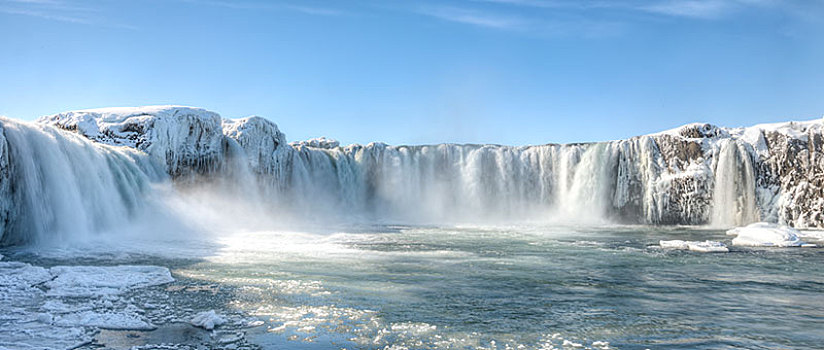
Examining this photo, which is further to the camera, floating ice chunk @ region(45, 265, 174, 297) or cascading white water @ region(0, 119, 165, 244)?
cascading white water @ region(0, 119, 165, 244)

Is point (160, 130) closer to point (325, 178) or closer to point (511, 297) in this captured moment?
point (325, 178)

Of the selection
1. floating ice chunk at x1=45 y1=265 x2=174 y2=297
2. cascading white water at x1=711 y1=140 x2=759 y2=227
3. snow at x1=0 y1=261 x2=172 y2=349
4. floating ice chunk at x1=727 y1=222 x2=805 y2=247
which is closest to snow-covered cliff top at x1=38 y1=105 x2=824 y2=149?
cascading white water at x1=711 y1=140 x2=759 y2=227

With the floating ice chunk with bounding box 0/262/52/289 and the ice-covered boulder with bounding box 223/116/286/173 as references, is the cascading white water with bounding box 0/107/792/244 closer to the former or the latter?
the ice-covered boulder with bounding box 223/116/286/173

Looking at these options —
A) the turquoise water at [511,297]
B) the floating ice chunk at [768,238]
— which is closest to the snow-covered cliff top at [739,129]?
the floating ice chunk at [768,238]

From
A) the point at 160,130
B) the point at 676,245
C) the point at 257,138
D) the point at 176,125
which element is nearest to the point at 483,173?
the point at 257,138

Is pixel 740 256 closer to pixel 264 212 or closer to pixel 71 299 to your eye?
pixel 71 299

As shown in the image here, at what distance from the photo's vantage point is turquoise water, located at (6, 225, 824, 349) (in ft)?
17.5

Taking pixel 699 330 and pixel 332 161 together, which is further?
pixel 332 161

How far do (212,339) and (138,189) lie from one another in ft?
52.4

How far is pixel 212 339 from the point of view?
5.12 m

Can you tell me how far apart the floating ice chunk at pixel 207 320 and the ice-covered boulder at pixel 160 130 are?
59.2 ft

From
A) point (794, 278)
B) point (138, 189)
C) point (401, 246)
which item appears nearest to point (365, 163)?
point (138, 189)

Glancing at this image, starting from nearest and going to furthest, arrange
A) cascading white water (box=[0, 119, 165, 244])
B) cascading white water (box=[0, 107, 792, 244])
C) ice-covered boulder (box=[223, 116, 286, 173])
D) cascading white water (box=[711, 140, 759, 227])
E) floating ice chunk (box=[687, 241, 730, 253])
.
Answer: cascading white water (box=[0, 119, 165, 244]) < floating ice chunk (box=[687, 241, 730, 253]) < cascading white water (box=[0, 107, 792, 244]) < cascading white water (box=[711, 140, 759, 227]) < ice-covered boulder (box=[223, 116, 286, 173])

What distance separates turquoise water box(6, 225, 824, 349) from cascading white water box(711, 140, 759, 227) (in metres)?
13.5
